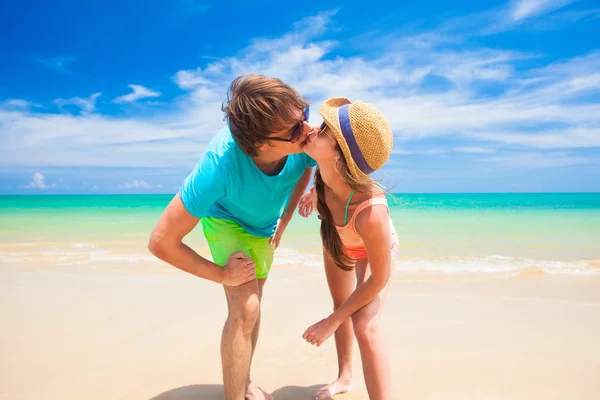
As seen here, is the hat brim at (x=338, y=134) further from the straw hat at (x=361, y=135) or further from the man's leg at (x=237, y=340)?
the man's leg at (x=237, y=340)

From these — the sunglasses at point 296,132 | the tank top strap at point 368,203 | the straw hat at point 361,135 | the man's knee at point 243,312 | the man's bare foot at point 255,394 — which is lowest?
the man's bare foot at point 255,394

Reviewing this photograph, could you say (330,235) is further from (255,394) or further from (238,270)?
(255,394)

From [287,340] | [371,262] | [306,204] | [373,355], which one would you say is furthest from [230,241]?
[287,340]

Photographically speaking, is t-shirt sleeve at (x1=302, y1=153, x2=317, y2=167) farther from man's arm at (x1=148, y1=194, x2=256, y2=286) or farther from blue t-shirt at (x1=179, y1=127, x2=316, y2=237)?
man's arm at (x1=148, y1=194, x2=256, y2=286)

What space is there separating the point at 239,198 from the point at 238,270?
1.37 ft

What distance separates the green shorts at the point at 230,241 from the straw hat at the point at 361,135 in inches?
35.4

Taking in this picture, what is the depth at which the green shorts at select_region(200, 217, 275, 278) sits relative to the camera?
2.51 meters

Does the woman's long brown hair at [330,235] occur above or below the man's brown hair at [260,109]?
below

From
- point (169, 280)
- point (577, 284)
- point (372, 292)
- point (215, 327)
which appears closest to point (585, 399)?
point (372, 292)

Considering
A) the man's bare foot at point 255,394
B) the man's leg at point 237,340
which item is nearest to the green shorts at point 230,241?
the man's leg at point 237,340

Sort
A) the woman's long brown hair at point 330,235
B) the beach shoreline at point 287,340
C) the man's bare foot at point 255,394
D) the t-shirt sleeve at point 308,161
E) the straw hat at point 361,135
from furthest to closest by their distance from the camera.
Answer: the beach shoreline at point 287,340
the t-shirt sleeve at point 308,161
the man's bare foot at point 255,394
the woman's long brown hair at point 330,235
the straw hat at point 361,135

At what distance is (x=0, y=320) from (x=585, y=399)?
Answer: 16.3 ft

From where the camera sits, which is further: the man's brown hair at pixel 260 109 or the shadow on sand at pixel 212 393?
the shadow on sand at pixel 212 393

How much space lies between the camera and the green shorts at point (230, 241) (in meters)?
2.51
